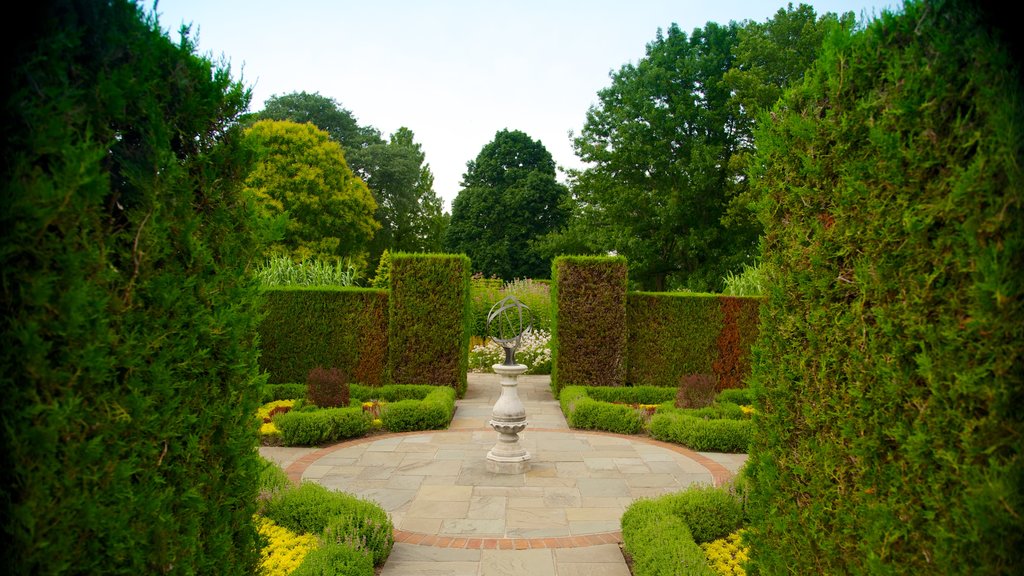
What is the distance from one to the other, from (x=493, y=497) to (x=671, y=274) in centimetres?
1762

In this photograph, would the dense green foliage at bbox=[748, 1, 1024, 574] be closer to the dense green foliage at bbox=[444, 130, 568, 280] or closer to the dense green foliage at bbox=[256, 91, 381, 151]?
the dense green foliage at bbox=[444, 130, 568, 280]

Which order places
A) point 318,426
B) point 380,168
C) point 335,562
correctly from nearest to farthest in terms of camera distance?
point 335,562
point 318,426
point 380,168

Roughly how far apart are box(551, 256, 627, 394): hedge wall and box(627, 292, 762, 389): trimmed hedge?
23.4 inches

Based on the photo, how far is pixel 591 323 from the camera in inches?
440

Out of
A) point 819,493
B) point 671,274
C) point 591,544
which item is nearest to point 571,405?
point 591,544

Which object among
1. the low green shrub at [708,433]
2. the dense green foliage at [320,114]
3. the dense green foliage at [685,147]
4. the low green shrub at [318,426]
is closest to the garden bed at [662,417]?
the low green shrub at [708,433]

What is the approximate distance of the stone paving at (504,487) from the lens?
14.2 ft

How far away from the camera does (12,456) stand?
1.57 m

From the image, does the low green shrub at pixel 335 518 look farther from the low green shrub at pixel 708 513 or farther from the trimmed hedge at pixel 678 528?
the low green shrub at pixel 708 513

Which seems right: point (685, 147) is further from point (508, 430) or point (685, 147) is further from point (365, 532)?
point (365, 532)

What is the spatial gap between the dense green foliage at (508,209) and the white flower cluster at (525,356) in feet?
56.1

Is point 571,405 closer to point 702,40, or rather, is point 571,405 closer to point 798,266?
point 798,266

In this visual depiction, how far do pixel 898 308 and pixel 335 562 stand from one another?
3.50 meters

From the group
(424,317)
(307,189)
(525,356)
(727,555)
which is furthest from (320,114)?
(727,555)
